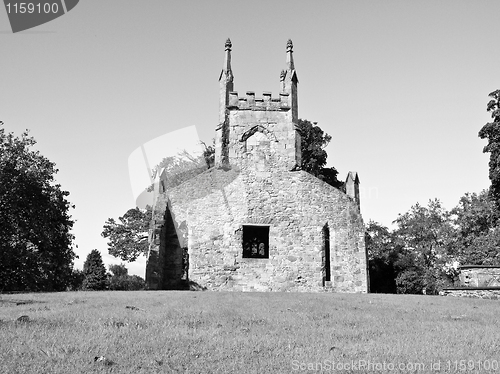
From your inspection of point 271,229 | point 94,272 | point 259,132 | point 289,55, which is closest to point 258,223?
point 271,229

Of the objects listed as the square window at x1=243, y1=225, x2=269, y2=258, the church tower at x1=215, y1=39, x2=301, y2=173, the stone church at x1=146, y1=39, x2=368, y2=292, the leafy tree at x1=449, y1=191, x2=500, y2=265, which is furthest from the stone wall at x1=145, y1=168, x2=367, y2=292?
the leafy tree at x1=449, y1=191, x2=500, y2=265

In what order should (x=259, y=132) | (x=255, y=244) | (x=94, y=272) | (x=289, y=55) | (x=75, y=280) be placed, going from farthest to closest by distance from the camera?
(x=94, y=272), (x=255, y=244), (x=75, y=280), (x=289, y=55), (x=259, y=132)

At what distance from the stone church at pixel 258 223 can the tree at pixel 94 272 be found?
9.92 metres

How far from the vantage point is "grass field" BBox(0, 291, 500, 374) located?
20.1 feet

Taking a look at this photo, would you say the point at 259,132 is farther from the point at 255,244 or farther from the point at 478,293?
the point at 478,293

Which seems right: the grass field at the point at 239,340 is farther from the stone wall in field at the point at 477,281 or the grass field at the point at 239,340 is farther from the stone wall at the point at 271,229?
the stone wall at the point at 271,229

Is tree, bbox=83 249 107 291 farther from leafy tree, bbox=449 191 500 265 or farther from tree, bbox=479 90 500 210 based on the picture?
leafy tree, bbox=449 191 500 265

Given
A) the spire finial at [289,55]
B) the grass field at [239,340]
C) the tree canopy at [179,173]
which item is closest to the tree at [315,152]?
the tree canopy at [179,173]

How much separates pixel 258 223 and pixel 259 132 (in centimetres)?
489

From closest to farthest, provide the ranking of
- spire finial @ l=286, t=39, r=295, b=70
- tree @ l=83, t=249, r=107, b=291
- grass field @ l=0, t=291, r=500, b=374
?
grass field @ l=0, t=291, r=500, b=374, spire finial @ l=286, t=39, r=295, b=70, tree @ l=83, t=249, r=107, b=291

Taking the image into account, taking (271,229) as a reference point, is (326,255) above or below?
below

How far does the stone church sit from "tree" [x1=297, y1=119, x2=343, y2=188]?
15.4 m

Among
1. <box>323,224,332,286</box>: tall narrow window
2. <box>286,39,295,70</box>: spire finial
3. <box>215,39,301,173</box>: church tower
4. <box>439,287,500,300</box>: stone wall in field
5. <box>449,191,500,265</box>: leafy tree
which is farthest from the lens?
<box>449,191,500,265</box>: leafy tree

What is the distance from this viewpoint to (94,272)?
32594 millimetres
